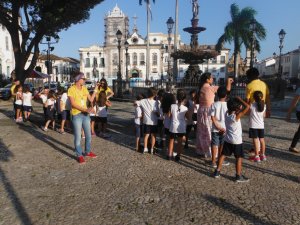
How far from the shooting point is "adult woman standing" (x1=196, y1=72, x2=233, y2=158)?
20.9ft

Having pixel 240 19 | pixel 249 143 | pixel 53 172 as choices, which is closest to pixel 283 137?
pixel 249 143

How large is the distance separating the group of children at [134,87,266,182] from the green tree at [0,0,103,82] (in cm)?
1434

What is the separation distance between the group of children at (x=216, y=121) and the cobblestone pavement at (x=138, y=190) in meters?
0.34

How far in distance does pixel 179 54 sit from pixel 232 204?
1322 cm

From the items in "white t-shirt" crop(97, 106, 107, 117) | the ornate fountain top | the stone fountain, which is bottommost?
"white t-shirt" crop(97, 106, 107, 117)

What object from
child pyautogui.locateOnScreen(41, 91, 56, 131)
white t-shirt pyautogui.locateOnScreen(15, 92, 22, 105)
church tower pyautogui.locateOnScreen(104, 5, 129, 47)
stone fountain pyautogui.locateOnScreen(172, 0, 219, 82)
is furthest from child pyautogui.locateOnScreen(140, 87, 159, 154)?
church tower pyautogui.locateOnScreen(104, 5, 129, 47)

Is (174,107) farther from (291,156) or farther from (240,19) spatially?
(240,19)

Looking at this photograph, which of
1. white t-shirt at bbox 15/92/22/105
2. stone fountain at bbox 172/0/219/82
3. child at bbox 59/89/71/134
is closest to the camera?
child at bbox 59/89/71/134

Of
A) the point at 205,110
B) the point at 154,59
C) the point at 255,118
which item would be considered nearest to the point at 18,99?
the point at 205,110

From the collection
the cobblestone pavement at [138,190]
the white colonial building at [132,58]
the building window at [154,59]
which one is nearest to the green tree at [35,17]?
the cobblestone pavement at [138,190]

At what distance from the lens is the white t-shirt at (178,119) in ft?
21.5

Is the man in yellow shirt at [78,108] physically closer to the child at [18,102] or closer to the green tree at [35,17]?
the child at [18,102]

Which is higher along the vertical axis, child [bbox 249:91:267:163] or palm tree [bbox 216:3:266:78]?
palm tree [bbox 216:3:266:78]

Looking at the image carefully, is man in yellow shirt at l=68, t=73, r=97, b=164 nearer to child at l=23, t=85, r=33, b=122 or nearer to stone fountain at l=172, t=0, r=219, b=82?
child at l=23, t=85, r=33, b=122
